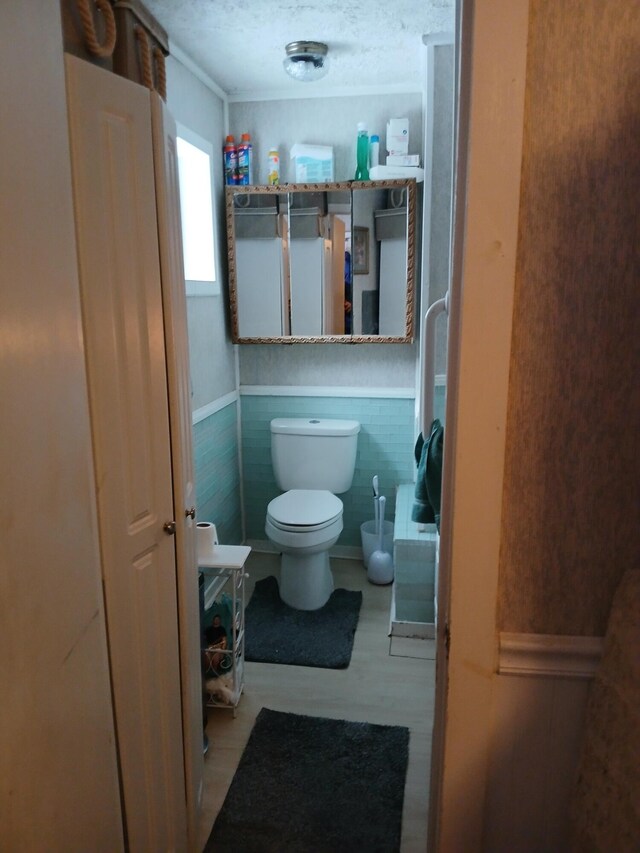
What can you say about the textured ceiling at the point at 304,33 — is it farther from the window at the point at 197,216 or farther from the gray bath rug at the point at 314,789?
the gray bath rug at the point at 314,789

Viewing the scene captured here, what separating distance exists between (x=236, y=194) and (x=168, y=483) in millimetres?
2072

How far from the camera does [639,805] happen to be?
0.74 metres

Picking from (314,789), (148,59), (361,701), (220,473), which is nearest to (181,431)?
(148,59)

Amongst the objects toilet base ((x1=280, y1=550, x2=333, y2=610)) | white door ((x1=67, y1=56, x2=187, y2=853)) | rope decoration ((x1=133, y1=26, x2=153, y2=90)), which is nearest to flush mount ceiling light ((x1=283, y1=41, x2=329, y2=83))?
rope decoration ((x1=133, y1=26, x2=153, y2=90))

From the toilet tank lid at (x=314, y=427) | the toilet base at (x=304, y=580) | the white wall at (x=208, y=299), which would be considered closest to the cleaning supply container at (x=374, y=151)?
the white wall at (x=208, y=299)

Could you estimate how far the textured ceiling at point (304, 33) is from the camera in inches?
82.2

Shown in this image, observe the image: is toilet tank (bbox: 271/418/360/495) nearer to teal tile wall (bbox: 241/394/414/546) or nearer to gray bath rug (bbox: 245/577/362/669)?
teal tile wall (bbox: 241/394/414/546)

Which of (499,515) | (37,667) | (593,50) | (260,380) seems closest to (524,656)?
(499,515)

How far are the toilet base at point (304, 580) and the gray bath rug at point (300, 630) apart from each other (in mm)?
37

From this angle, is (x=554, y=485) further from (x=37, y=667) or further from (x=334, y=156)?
(x=334, y=156)

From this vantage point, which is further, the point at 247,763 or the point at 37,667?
the point at 247,763

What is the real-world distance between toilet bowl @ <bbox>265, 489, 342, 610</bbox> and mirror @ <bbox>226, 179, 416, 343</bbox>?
849mm

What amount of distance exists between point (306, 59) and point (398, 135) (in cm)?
63

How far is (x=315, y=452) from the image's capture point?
324 centimetres
